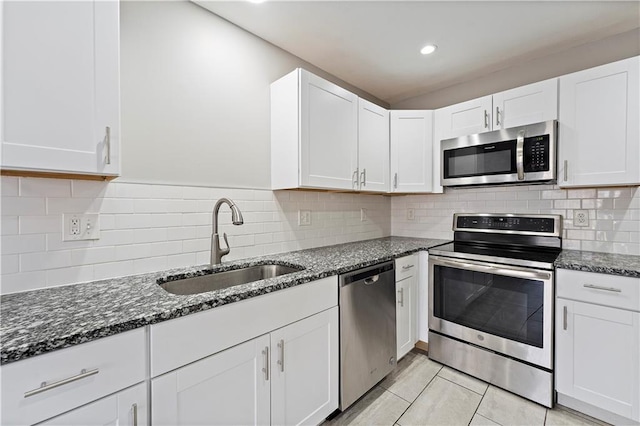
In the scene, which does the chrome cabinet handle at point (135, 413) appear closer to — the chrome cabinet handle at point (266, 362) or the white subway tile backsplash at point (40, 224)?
the chrome cabinet handle at point (266, 362)

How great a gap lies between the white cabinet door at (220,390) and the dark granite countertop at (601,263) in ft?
5.89

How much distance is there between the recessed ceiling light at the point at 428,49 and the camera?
2.09 meters

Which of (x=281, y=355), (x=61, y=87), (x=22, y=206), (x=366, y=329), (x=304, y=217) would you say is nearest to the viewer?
(x=61, y=87)

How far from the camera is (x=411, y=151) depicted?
8.52ft

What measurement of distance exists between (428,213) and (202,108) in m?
2.30

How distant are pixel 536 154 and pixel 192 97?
233 cm

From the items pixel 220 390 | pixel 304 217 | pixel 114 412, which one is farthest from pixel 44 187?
pixel 304 217

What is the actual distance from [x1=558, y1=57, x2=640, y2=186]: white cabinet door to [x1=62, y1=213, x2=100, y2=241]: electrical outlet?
9.20 ft

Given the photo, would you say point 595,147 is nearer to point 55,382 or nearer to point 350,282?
point 350,282

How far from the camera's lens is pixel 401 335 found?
2113 millimetres

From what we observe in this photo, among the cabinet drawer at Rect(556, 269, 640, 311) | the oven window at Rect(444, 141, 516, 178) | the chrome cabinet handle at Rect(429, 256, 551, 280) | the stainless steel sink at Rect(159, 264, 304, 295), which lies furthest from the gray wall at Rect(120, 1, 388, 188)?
the cabinet drawer at Rect(556, 269, 640, 311)

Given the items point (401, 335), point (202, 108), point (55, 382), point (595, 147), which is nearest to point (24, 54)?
point (202, 108)

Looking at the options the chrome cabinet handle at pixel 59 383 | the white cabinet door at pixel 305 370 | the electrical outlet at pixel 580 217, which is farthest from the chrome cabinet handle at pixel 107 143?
the electrical outlet at pixel 580 217

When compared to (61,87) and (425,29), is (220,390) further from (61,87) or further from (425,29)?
(425,29)
